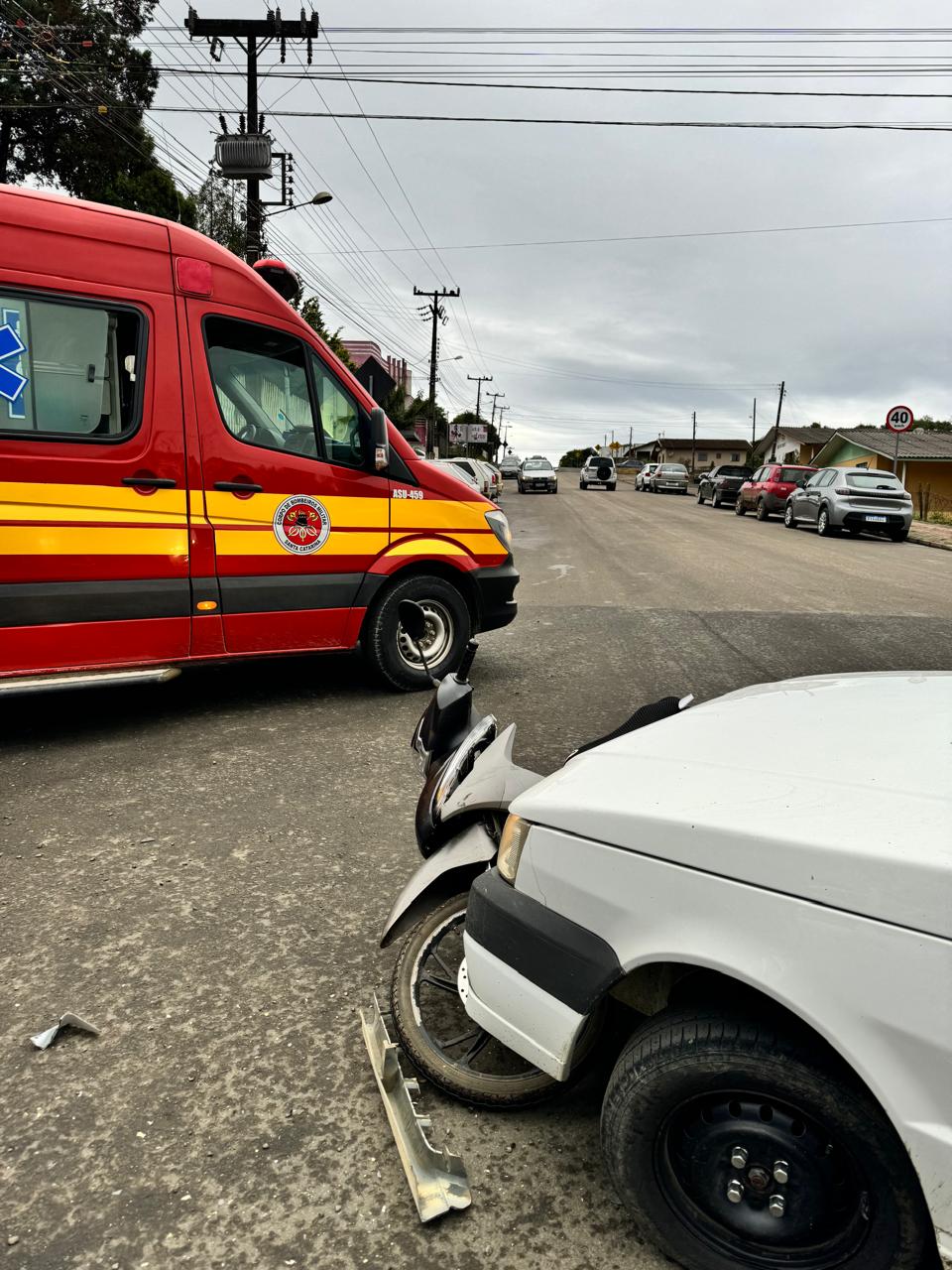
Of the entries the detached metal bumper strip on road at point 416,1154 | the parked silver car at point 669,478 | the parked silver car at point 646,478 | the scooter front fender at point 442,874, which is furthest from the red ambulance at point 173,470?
the parked silver car at point 646,478

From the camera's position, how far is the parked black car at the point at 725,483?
1293 inches

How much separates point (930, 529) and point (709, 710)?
81.5 feet

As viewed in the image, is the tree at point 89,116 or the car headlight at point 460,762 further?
the tree at point 89,116

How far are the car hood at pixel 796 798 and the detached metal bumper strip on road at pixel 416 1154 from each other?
0.81 meters

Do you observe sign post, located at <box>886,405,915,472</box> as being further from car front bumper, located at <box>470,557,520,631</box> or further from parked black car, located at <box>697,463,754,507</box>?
car front bumper, located at <box>470,557,520,631</box>

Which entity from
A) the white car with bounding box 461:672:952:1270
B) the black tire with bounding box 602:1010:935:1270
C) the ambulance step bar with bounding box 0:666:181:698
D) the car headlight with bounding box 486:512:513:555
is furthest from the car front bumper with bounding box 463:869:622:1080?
the car headlight with bounding box 486:512:513:555

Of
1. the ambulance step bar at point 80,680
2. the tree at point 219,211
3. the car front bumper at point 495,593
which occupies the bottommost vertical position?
the ambulance step bar at point 80,680

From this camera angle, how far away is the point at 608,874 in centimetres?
163

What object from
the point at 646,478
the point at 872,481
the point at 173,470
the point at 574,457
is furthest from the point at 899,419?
the point at 574,457

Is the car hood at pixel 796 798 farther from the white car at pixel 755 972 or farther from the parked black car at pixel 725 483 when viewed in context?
the parked black car at pixel 725 483

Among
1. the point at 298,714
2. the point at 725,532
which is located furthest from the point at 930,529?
the point at 298,714

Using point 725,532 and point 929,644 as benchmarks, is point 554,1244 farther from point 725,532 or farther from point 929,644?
point 725,532

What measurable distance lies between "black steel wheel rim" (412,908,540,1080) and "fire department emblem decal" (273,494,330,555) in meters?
3.29

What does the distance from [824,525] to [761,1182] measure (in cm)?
2101
